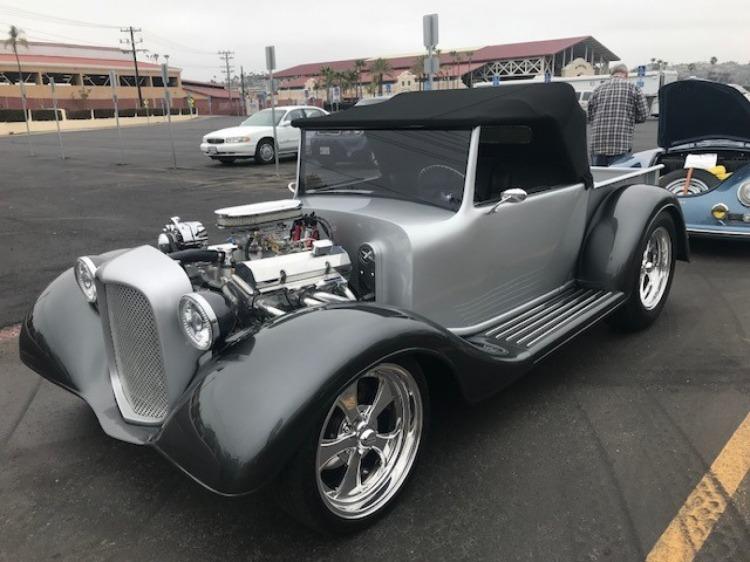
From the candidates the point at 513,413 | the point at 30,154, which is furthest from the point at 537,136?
the point at 30,154

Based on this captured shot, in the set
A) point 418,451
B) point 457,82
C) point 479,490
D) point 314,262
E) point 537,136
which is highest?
point 457,82

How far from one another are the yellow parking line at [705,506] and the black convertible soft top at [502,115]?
1971 millimetres

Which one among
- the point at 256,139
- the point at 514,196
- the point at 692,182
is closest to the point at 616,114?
the point at 692,182

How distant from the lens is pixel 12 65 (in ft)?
195

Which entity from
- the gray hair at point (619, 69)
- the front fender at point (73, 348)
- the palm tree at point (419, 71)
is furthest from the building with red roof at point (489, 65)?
the front fender at point (73, 348)

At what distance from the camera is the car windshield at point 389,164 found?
3.37m

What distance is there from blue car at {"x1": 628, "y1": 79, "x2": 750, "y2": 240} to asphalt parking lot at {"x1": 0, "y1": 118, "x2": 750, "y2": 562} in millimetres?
2020

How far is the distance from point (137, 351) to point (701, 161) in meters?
6.50

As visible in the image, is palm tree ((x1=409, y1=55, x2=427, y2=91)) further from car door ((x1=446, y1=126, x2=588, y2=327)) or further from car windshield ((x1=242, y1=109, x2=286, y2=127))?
car door ((x1=446, y1=126, x2=588, y2=327))

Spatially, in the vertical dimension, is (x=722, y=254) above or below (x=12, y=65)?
below

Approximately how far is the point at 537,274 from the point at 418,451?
67.4 inches

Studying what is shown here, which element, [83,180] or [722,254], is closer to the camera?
[722,254]

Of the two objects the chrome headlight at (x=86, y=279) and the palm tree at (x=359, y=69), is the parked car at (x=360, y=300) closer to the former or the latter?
the chrome headlight at (x=86, y=279)

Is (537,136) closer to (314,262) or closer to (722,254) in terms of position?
(314,262)
